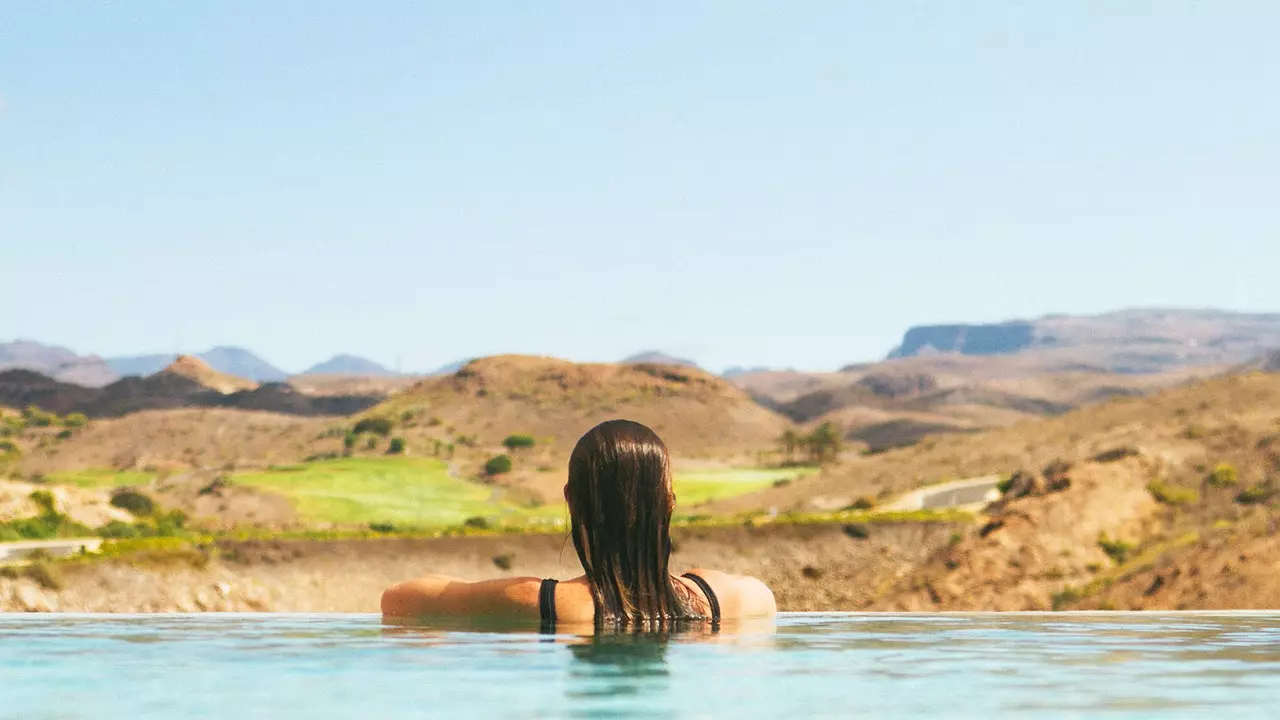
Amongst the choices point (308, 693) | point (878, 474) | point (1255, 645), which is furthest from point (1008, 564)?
point (878, 474)

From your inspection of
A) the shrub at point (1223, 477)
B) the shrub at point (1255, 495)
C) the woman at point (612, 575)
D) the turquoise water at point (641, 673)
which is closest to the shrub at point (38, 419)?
the shrub at point (1223, 477)

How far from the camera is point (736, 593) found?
10047mm

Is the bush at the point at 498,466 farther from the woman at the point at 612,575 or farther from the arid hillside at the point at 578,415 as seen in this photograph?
the woman at the point at 612,575

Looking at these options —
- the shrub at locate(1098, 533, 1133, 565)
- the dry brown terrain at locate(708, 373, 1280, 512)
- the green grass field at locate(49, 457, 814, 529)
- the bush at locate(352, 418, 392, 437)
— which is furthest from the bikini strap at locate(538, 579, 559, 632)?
the bush at locate(352, 418, 392, 437)

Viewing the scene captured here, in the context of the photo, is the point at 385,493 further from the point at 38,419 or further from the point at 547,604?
the point at 547,604

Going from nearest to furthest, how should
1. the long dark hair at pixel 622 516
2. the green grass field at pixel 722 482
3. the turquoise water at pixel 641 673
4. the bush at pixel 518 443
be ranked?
1. the turquoise water at pixel 641 673
2. the long dark hair at pixel 622 516
3. the green grass field at pixel 722 482
4. the bush at pixel 518 443

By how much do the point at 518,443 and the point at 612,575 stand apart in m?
155

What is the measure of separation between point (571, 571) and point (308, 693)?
41.9 m

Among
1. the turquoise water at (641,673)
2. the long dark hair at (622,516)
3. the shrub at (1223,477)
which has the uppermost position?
the shrub at (1223,477)

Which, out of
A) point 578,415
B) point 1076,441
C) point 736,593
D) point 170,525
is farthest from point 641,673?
point 578,415

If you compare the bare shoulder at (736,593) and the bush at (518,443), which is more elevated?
the bush at (518,443)

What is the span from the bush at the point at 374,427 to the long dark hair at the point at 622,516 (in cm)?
16380

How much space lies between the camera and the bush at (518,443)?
162875 mm

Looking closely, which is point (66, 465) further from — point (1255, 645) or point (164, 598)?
point (1255, 645)
